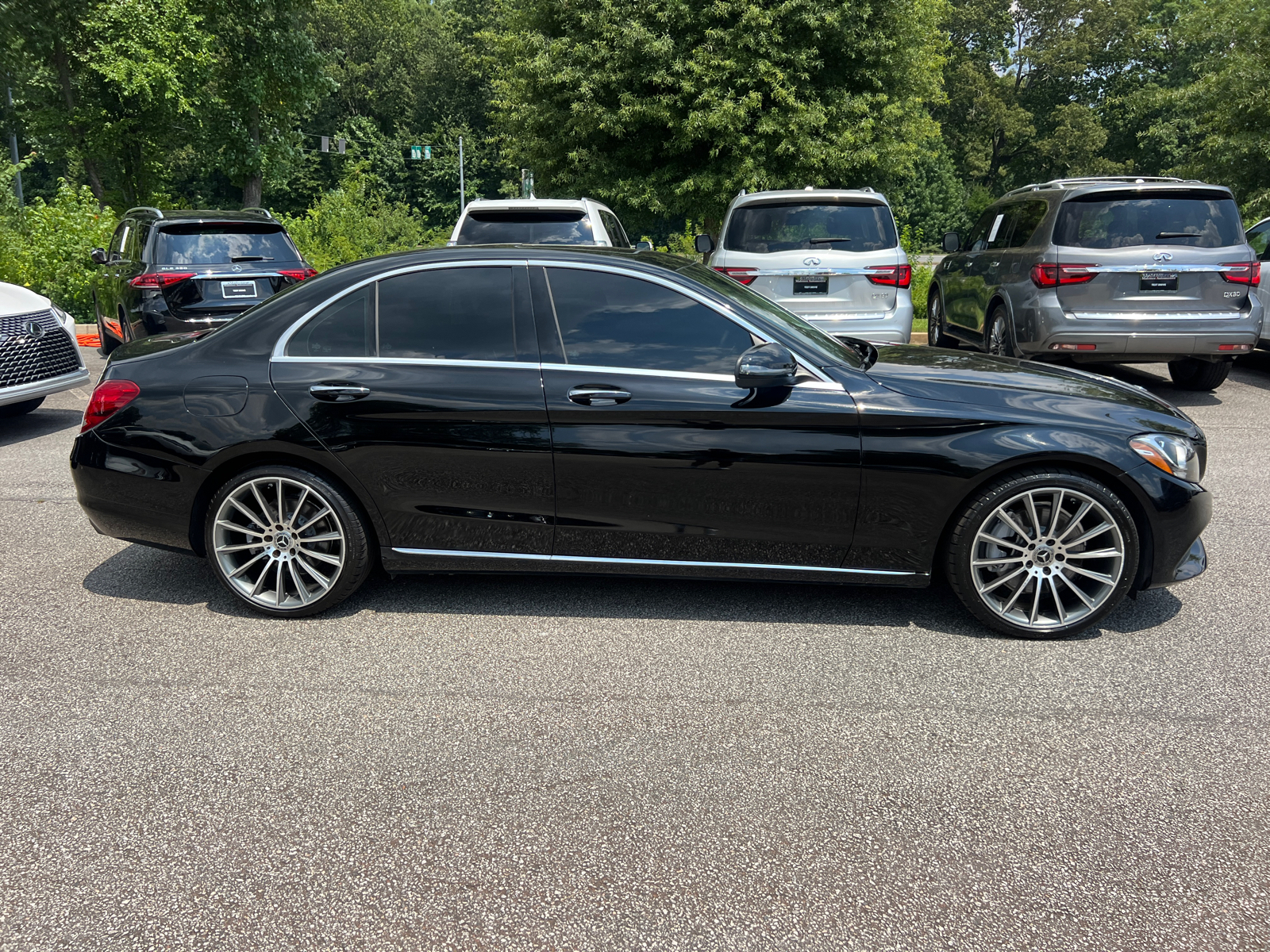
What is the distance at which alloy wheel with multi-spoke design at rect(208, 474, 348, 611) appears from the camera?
15.3ft

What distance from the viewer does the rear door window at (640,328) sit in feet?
14.8

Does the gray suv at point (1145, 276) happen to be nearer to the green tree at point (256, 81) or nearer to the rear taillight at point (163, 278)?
the rear taillight at point (163, 278)

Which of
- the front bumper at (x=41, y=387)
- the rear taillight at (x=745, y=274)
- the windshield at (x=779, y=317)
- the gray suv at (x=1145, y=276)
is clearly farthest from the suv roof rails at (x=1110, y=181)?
the front bumper at (x=41, y=387)

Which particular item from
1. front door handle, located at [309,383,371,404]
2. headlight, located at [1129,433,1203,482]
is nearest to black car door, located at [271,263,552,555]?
front door handle, located at [309,383,371,404]

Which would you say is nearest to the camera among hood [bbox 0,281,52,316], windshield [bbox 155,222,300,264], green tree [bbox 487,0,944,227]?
hood [bbox 0,281,52,316]

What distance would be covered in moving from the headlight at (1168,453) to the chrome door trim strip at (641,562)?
3.48ft

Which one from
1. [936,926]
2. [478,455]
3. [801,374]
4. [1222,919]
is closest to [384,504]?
[478,455]

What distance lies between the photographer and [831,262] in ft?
30.0

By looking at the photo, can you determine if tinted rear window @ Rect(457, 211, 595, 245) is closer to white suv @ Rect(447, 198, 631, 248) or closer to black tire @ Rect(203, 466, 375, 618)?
white suv @ Rect(447, 198, 631, 248)

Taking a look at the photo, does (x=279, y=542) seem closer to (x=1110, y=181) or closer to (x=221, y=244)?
(x=221, y=244)

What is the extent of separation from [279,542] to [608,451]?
1.60 metres

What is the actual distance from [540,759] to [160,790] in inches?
48.0

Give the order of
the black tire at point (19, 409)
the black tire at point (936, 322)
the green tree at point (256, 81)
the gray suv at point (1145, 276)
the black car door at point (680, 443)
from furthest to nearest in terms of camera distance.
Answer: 1. the green tree at point (256, 81)
2. the black tire at point (936, 322)
3. the black tire at point (19, 409)
4. the gray suv at point (1145, 276)
5. the black car door at point (680, 443)

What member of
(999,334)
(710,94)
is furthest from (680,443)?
(710,94)
